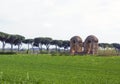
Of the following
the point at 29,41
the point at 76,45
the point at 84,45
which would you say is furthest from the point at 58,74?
the point at 29,41

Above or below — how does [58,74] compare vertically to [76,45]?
below

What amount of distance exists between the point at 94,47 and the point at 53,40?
60942 millimetres

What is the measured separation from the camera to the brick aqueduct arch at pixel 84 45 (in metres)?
116

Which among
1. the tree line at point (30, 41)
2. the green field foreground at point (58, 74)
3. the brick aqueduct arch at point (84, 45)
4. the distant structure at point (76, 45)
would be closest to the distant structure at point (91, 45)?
the brick aqueduct arch at point (84, 45)

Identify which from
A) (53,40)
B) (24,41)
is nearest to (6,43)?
(24,41)

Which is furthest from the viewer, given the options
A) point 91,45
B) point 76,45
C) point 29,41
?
point 29,41

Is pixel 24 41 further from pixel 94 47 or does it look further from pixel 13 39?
pixel 94 47

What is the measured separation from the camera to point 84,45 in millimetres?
118812

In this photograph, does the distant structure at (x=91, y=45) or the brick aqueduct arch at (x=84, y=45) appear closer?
the distant structure at (x=91, y=45)

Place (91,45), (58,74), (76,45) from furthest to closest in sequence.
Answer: (76,45) → (91,45) → (58,74)

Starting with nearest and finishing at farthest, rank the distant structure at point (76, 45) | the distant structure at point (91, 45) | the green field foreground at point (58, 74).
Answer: the green field foreground at point (58, 74)
the distant structure at point (91, 45)
the distant structure at point (76, 45)

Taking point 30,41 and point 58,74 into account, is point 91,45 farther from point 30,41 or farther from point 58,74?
point 58,74

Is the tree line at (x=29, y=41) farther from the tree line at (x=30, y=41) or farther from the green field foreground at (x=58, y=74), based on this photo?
the green field foreground at (x=58, y=74)

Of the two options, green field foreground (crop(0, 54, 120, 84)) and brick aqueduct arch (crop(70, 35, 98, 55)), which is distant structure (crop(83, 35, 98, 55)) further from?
green field foreground (crop(0, 54, 120, 84))
